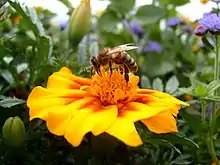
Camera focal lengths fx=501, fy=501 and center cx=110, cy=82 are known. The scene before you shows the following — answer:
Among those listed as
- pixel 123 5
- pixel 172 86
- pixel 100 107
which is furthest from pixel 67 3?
pixel 100 107

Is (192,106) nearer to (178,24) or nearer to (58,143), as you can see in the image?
(58,143)

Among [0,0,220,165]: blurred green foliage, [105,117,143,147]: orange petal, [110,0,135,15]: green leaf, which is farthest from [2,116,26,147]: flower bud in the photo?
[110,0,135,15]: green leaf

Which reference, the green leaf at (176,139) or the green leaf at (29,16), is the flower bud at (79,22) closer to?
the green leaf at (29,16)

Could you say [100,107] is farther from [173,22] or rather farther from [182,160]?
[173,22]

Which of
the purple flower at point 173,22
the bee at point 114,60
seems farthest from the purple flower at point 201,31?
the purple flower at point 173,22

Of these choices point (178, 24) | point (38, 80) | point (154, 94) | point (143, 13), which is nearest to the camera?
point (154, 94)

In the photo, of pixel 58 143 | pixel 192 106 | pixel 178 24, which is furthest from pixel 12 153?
pixel 178 24
